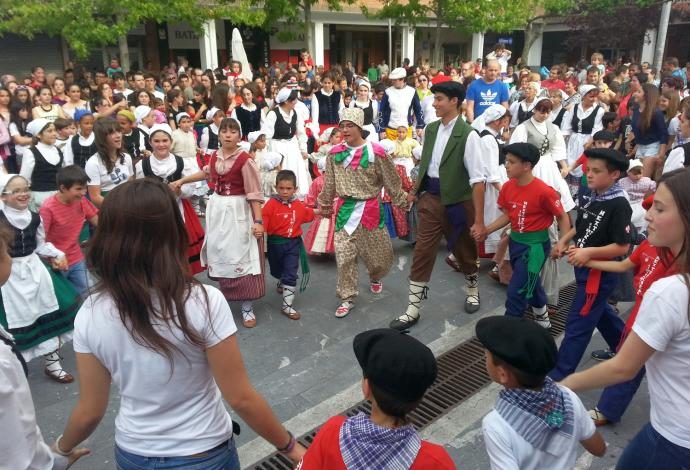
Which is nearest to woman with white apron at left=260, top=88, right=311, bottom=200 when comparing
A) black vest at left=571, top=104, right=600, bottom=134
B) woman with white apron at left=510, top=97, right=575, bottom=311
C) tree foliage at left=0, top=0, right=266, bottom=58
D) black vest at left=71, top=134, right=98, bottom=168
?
black vest at left=71, top=134, right=98, bottom=168

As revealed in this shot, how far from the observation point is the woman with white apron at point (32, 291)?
400cm

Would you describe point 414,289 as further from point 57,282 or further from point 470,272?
point 57,282

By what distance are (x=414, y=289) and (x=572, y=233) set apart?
4.80 feet

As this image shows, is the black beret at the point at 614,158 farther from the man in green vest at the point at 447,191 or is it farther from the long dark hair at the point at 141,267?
the long dark hair at the point at 141,267

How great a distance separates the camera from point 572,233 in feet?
13.1

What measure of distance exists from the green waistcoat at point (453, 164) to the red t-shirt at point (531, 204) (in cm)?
38

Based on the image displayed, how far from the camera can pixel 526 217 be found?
4.45m

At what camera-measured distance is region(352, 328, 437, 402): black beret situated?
5.59 ft

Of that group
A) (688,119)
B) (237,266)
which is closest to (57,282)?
(237,266)

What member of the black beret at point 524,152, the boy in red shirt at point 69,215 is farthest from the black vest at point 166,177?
A: the black beret at point 524,152

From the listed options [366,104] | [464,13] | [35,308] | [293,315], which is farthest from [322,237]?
[464,13]

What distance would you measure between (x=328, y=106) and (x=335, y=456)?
9077 millimetres

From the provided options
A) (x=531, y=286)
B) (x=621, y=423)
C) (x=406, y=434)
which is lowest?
(x=621, y=423)

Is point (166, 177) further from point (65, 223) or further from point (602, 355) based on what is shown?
point (602, 355)
